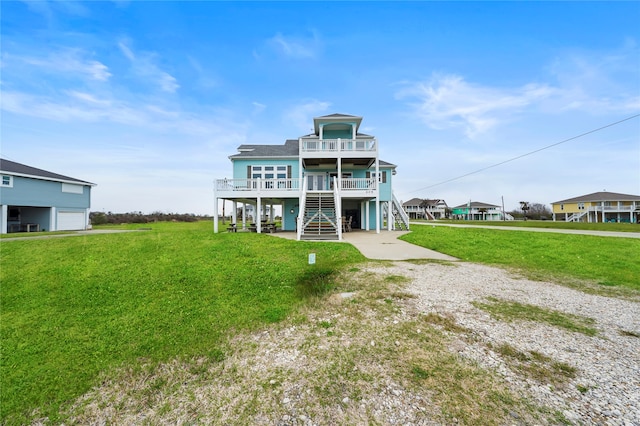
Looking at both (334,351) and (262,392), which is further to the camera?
(334,351)

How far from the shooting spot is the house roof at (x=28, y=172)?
63.9 feet

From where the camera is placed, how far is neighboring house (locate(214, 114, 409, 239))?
1612cm

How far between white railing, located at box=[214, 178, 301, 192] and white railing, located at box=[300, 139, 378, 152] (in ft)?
8.68

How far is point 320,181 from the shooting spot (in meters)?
20.5

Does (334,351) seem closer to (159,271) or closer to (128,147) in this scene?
(159,271)

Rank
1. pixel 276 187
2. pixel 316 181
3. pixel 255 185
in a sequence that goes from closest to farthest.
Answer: pixel 276 187 → pixel 255 185 → pixel 316 181

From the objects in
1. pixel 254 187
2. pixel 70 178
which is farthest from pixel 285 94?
pixel 70 178

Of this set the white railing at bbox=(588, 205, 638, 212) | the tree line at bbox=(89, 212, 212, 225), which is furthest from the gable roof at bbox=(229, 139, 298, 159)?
the white railing at bbox=(588, 205, 638, 212)

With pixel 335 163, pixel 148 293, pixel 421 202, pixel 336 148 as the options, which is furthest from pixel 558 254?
pixel 421 202

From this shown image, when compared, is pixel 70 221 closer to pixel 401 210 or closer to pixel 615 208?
pixel 401 210

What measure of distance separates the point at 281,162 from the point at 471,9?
14.3 meters

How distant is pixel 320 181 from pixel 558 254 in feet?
49.1

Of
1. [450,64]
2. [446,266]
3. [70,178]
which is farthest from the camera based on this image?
[70,178]

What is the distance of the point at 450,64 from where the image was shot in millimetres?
16359
